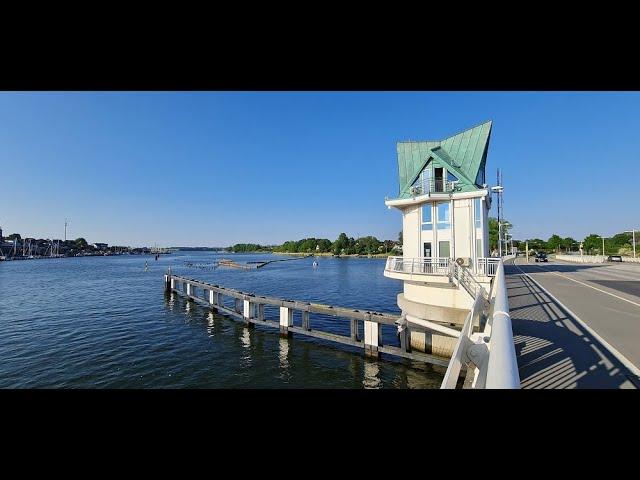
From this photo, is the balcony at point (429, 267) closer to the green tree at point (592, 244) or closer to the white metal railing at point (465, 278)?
the white metal railing at point (465, 278)

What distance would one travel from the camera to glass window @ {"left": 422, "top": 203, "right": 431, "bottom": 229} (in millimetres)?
12352

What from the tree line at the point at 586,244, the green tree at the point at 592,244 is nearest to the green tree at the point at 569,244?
the tree line at the point at 586,244

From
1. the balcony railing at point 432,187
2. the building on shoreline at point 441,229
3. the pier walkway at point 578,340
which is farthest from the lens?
the balcony railing at point 432,187

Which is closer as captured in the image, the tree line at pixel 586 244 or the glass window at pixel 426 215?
the glass window at pixel 426 215

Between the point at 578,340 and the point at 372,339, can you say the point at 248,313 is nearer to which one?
the point at 372,339

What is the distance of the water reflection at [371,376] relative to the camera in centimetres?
820

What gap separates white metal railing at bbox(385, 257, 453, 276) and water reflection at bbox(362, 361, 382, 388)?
3.80 m

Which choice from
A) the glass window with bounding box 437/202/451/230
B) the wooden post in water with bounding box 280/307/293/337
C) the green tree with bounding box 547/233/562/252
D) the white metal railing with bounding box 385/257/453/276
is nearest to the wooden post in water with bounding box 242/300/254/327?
the wooden post in water with bounding box 280/307/293/337

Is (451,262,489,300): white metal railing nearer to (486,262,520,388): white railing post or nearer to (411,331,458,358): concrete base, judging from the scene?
(411,331,458,358): concrete base

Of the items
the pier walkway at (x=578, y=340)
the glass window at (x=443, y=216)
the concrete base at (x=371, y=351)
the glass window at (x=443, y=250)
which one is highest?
the glass window at (x=443, y=216)

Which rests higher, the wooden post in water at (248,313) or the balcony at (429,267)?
the balcony at (429,267)
